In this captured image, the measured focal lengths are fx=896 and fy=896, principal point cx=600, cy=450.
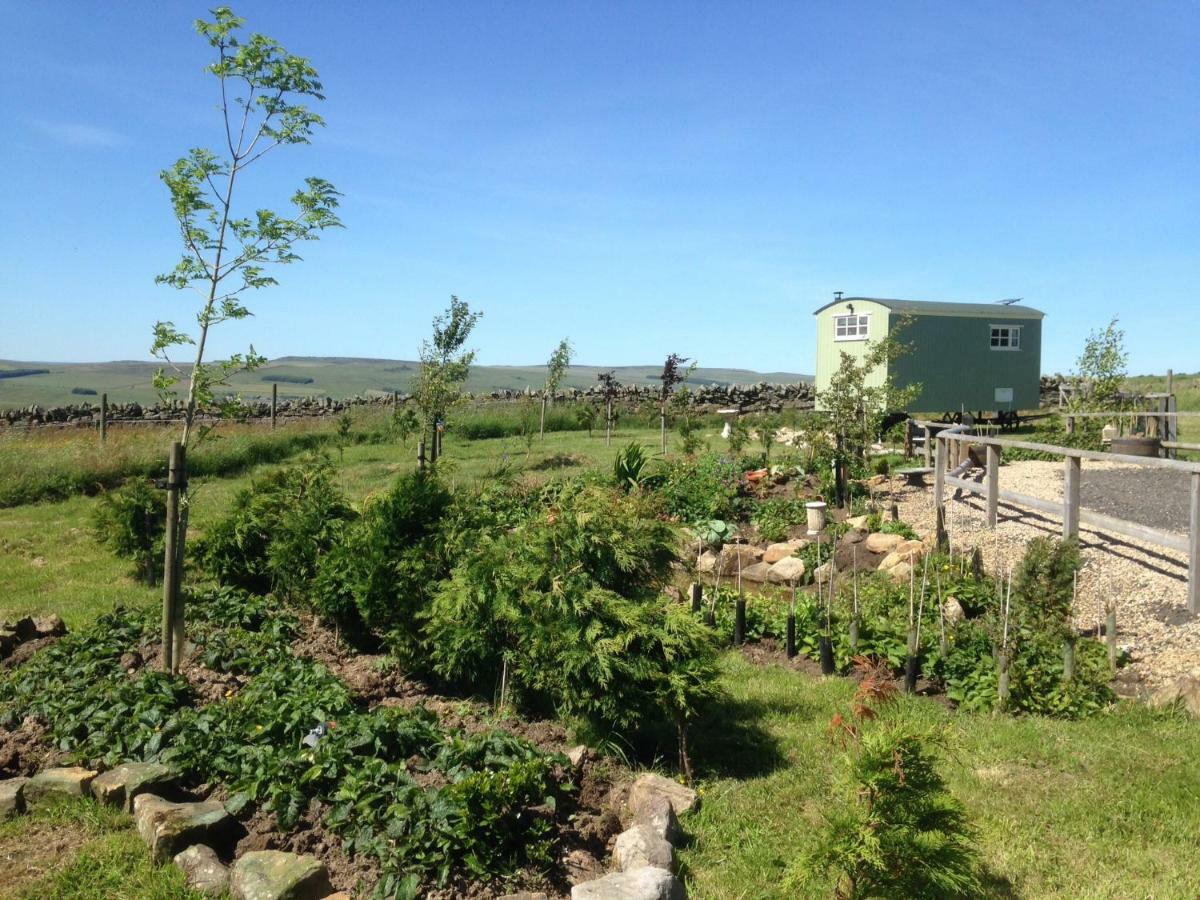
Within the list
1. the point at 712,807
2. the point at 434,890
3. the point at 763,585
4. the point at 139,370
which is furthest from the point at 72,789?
the point at 139,370

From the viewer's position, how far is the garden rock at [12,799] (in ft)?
14.5

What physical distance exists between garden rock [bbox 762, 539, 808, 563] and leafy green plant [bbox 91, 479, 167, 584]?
6694mm

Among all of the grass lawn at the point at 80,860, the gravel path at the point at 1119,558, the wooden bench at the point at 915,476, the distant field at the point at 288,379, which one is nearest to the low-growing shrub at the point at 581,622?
the grass lawn at the point at 80,860

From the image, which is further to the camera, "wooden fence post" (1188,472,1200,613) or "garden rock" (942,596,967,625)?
"garden rock" (942,596,967,625)

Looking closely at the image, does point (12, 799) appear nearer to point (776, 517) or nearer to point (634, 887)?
point (634, 887)

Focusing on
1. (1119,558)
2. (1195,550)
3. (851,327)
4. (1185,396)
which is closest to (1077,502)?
(1119,558)

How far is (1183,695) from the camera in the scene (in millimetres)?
5754

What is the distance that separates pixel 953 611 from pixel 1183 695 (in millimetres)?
1949

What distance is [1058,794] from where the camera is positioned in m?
4.75

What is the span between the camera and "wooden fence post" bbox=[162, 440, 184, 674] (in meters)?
5.98

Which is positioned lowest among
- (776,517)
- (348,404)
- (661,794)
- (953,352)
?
(661,794)

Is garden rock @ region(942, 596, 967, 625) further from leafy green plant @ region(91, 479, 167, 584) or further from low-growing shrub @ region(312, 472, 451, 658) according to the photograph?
leafy green plant @ region(91, 479, 167, 584)

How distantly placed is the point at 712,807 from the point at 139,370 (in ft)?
410

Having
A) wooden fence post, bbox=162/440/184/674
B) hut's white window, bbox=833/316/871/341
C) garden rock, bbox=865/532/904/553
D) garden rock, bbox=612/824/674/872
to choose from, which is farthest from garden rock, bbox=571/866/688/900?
hut's white window, bbox=833/316/871/341
